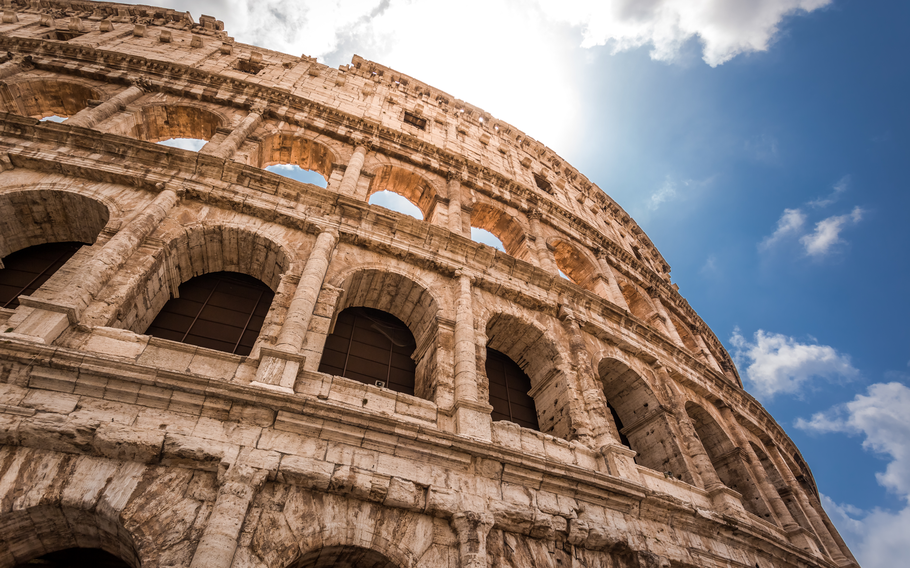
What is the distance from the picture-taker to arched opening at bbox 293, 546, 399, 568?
4798 mm

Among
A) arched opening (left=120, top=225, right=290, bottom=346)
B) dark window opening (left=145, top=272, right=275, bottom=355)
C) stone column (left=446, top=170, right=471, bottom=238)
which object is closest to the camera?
arched opening (left=120, top=225, right=290, bottom=346)

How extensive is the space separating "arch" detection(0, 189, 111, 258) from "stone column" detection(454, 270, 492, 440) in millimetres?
5989

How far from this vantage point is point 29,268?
7.49m

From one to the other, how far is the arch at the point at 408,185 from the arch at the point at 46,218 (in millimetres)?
6152

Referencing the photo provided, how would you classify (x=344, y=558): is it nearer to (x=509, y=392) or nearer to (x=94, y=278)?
(x=509, y=392)

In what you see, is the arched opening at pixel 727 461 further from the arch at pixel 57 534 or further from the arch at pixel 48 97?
the arch at pixel 48 97

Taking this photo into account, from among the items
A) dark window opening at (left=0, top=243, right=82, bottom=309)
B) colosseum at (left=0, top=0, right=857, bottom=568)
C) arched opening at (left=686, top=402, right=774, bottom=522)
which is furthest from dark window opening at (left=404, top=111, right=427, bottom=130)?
arched opening at (left=686, top=402, right=774, bottom=522)

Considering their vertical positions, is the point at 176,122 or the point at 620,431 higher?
the point at 176,122

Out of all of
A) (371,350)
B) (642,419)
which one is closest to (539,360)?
(642,419)

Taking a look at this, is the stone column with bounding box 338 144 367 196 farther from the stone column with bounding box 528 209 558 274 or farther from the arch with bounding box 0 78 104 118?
the arch with bounding box 0 78 104 118

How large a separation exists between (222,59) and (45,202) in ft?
30.6

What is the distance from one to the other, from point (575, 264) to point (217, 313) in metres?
10.4

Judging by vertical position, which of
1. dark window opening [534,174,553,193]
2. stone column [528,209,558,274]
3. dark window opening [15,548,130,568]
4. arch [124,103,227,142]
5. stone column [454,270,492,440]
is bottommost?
dark window opening [15,548,130,568]

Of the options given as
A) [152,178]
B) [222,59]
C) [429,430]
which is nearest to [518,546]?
[429,430]
